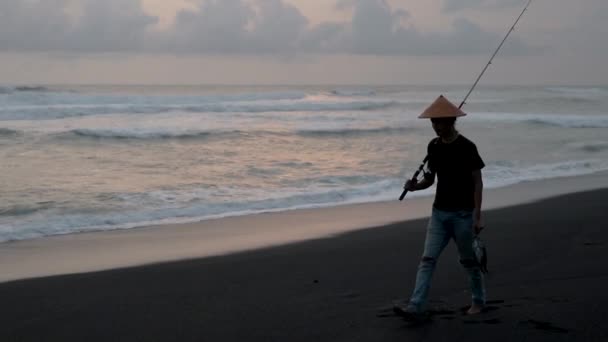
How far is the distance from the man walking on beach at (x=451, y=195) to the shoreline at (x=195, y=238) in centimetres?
281

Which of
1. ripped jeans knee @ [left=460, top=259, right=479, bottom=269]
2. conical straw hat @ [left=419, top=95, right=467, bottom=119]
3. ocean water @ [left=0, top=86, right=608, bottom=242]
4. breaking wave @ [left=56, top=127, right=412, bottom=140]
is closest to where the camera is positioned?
conical straw hat @ [left=419, top=95, right=467, bottom=119]

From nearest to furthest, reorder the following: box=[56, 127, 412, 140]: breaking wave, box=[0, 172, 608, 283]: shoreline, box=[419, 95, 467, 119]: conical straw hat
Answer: box=[419, 95, 467, 119]: conical straw hat
box=[0, 172, 608, 283]: shoreline
box=[56, 127, 412, 140]: breaking wave

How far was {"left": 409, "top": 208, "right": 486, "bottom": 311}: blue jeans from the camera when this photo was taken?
4184 millimetres

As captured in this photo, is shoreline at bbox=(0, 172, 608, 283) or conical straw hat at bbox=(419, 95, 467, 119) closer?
conical straw hat at bbox=(419, 95, 467, 119)

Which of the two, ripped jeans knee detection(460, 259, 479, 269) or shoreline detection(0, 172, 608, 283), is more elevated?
ripped jeans knee detection(460, 259, 479, 269)

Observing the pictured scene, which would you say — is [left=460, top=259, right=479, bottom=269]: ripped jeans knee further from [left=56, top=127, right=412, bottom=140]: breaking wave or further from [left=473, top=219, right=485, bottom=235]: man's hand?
[left=56, top=127, right=412, bottom=140]: breaking wave

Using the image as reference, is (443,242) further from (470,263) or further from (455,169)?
(455,169)

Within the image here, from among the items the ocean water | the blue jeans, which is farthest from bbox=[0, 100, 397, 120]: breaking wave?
the blue jeans

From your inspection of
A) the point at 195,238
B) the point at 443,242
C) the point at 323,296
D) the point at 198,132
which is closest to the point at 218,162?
the point at 195,238

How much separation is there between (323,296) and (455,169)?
1.47 m

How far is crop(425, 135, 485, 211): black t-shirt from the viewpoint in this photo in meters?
4.11

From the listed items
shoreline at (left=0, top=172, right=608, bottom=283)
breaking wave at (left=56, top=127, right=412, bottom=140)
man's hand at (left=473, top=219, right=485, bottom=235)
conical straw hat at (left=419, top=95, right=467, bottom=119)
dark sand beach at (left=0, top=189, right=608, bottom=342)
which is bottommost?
shoreline at (left=0, top=172, right=608, bottom=283)

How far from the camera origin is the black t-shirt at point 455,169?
4105mm

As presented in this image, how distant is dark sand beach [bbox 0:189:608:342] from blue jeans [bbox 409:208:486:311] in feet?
0.64
